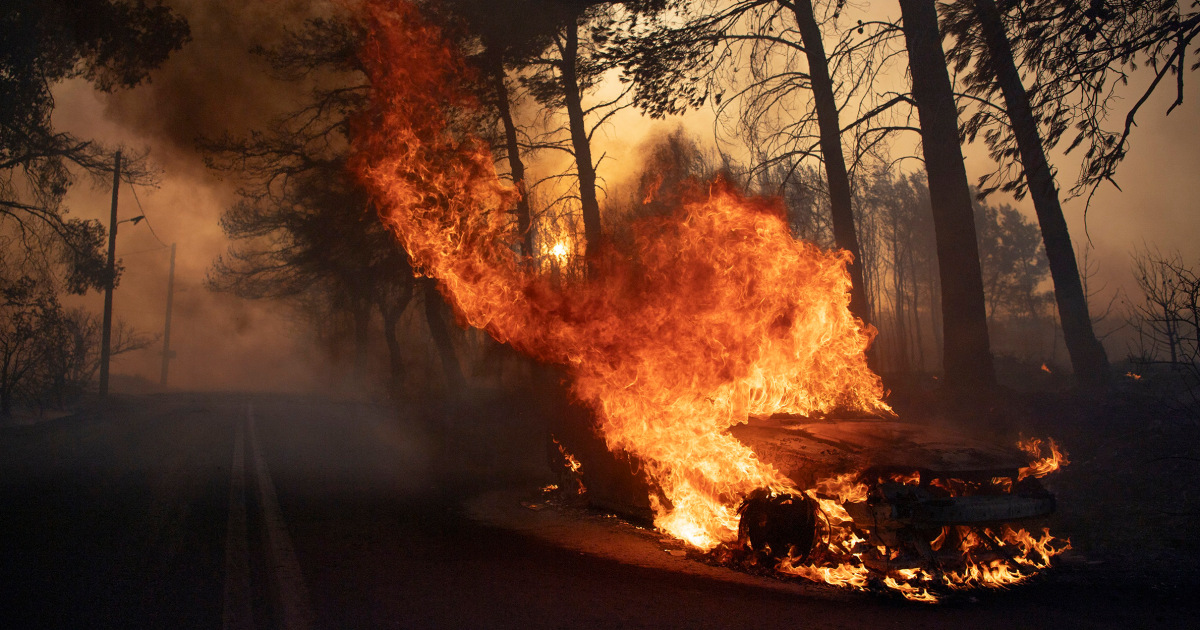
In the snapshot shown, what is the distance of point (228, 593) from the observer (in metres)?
4.35

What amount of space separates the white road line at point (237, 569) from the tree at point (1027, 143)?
8.31m

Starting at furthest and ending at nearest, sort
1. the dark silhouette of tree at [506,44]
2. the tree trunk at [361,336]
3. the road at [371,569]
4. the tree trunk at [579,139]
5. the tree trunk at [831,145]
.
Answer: the tree trunk at [361,336] < the tree trunk at [579,139] < the dark silhouette of tree at [506,44] < the tree trunk at [831,145] < the road at [371,569]

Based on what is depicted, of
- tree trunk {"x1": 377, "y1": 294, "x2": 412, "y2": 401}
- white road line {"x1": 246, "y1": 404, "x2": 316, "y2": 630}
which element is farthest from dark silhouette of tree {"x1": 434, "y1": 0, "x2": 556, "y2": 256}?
tree trunk {"x1": 377, "y1": 294, "x2": 412, "y2": 401}

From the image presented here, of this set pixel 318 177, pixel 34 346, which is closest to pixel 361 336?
pixel 34 346

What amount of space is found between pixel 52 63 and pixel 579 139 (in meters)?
12.4

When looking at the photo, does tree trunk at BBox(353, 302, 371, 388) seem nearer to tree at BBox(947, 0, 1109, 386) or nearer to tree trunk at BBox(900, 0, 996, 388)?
tree trunk at BBox(900, 0, 996, 388)

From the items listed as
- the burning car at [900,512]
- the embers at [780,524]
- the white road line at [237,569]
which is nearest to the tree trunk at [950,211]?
the burning car at [900,512]

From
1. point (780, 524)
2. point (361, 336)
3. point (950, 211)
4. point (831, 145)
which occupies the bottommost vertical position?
point (780, 524)

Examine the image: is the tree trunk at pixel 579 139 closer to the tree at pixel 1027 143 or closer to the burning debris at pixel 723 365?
the burning debris at pixel 723 365

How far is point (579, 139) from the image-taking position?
16812mm

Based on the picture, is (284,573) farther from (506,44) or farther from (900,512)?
(506,44)

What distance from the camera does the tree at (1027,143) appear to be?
24.1 feet

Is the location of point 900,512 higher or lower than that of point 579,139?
lower

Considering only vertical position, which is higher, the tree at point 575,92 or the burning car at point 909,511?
the tree at point 575,92
